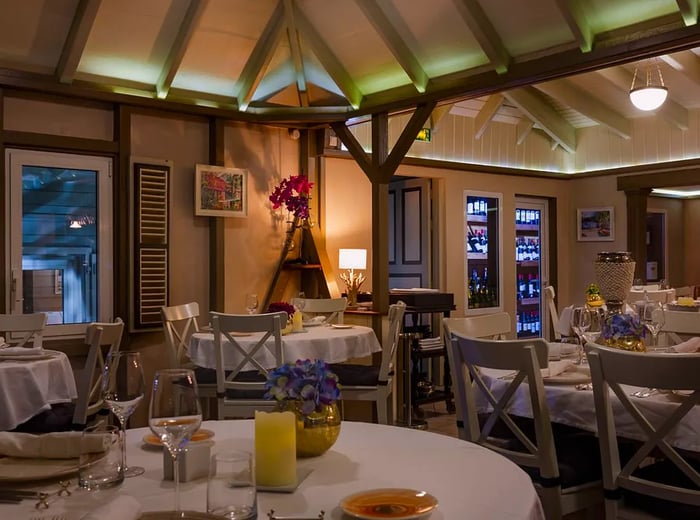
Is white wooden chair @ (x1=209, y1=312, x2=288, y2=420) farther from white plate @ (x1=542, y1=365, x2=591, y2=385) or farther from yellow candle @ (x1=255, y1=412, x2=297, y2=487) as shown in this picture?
yellow candle @ (x1=255, y1=412, x2=297, y2=487)

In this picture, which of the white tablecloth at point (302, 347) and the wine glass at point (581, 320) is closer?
the wine glass at point (581, 320)

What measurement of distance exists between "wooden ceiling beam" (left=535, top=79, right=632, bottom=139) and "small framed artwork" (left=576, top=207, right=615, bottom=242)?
1.11 meters

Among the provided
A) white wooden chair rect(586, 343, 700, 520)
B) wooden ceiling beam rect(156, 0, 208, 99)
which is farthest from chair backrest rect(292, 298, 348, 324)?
white wooden chair rect(586, 343, 700, 520)

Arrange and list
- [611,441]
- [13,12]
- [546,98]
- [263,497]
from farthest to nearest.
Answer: [546,98], [13,12], [611,441], [263,497]

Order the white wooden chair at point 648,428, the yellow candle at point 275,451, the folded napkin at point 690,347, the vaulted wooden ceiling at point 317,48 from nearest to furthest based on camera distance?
the yellow candle at point 275,451
the white wooden chair at point 648,428
the folded napkin at point 690,347
the vaulted wooden ceiling at point 317,48

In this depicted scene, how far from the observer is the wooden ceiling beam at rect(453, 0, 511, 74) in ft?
16.9

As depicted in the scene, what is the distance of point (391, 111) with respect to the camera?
251 inches

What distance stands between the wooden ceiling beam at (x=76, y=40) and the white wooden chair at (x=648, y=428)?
4.54 m

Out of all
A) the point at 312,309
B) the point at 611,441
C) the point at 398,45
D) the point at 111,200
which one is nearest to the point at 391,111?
the point at 398,45

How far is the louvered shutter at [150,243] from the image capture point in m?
6.06

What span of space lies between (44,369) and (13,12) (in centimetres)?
304

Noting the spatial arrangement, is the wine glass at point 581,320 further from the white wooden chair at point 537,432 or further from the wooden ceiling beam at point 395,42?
the wooden ceiling beam at point 395,42

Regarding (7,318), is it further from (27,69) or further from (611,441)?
(611,441)

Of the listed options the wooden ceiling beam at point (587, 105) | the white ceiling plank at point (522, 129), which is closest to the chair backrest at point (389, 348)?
the wooden ceiling beam at point (587, 105)
